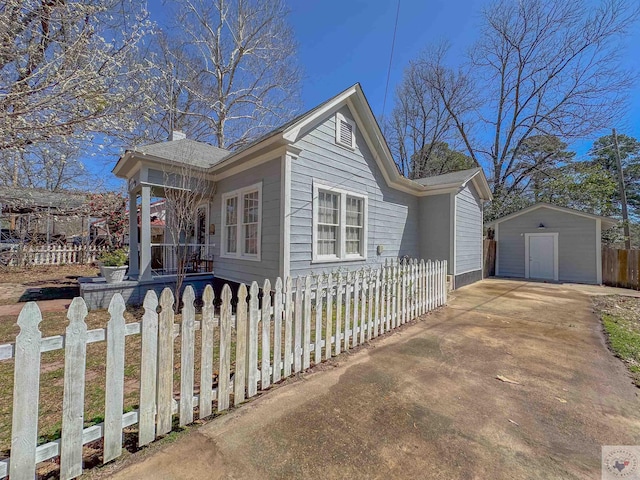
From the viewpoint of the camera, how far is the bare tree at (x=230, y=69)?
54.4 ft

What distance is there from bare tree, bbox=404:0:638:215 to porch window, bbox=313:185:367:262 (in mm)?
16262

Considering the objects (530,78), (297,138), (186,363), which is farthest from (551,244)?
(186,363)

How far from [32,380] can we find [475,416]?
11.2 feet

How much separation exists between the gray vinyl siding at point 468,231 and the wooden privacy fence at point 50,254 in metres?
17.9

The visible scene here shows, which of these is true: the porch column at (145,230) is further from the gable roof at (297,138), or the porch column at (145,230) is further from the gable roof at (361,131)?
the gable roof at (361,131)

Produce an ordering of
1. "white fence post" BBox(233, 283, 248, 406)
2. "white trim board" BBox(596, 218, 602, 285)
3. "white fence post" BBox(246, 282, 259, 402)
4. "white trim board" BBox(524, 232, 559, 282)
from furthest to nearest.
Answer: "white trim board" BBox(524, 232, 559, 282), "white trim board" BBox(596, 218, 602, 285), "white fence post" BBox(246, 282, 259, 402), "white fence post" BBox(233, 283, 248, 406)

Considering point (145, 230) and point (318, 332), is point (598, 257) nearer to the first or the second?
point (318, 332)

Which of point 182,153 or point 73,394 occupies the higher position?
point 182,153

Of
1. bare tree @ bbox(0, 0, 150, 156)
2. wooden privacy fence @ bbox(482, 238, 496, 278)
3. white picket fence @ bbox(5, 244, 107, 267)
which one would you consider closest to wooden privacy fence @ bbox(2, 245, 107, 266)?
white picket fence @ bbox(5, 244, 107, 267)

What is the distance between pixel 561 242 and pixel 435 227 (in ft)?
23.3

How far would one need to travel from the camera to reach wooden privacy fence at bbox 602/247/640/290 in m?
11.2

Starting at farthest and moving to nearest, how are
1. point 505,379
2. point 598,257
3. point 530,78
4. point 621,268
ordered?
point 530,78, point 598,257, point 621,268, point 505,379

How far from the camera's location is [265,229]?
6668 mm

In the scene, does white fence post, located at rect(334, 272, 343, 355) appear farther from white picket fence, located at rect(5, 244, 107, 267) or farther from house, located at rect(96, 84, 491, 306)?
white picket fence, located at rect(5, 244, 107, 267)
